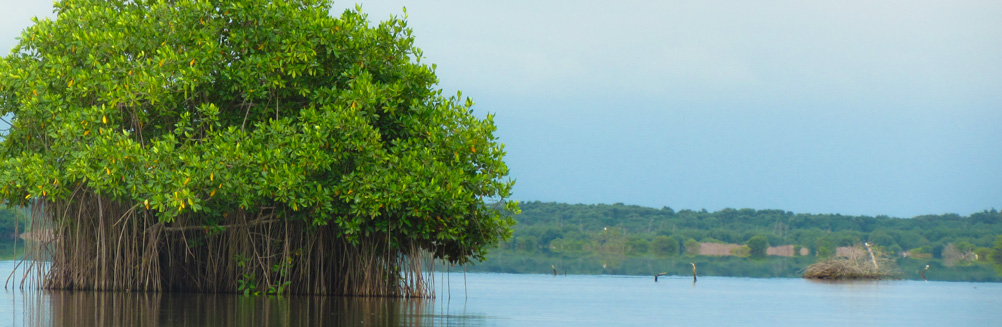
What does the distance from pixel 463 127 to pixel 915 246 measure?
172 feet

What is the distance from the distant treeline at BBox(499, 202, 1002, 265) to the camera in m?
59.4

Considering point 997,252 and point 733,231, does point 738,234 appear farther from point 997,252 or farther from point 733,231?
point 997,252

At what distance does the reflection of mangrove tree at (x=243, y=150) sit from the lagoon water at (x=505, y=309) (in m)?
0.85

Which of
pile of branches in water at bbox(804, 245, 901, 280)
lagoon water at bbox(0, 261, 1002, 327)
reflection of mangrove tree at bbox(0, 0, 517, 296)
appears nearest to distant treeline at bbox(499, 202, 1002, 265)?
pile of branches in water at bbox(804, 245, 901, 280)

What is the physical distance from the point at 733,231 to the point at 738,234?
175 centimetres

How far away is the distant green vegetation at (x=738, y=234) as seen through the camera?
56406 mm

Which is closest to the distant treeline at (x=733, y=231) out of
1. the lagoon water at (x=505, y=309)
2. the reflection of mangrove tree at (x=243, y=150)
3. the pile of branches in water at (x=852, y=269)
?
the pile of branches in water at (x=852, y=269)

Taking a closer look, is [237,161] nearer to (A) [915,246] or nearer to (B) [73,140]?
(B) [73,140]

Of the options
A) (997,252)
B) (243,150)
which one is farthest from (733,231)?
(243,150)

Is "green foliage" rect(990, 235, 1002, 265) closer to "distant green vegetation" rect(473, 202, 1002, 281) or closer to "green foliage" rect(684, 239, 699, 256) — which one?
"distant green vegetation" rect(473, 202, 1002, 281)

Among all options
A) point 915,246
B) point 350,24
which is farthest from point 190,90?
point 915,246

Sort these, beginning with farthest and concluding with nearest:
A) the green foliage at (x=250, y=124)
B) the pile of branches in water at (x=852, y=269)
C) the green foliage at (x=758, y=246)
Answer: the green foliage at (x=758, y=246) < the pile of branches in water at (x=852, y=269) < the green foliage at (x=250, y=124)

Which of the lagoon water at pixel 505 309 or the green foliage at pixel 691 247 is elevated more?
the green foliage at pixel 691 247

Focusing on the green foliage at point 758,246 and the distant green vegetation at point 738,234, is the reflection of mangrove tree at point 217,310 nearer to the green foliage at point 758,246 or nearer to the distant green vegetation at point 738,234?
the distant green vegetation at point 738,234
